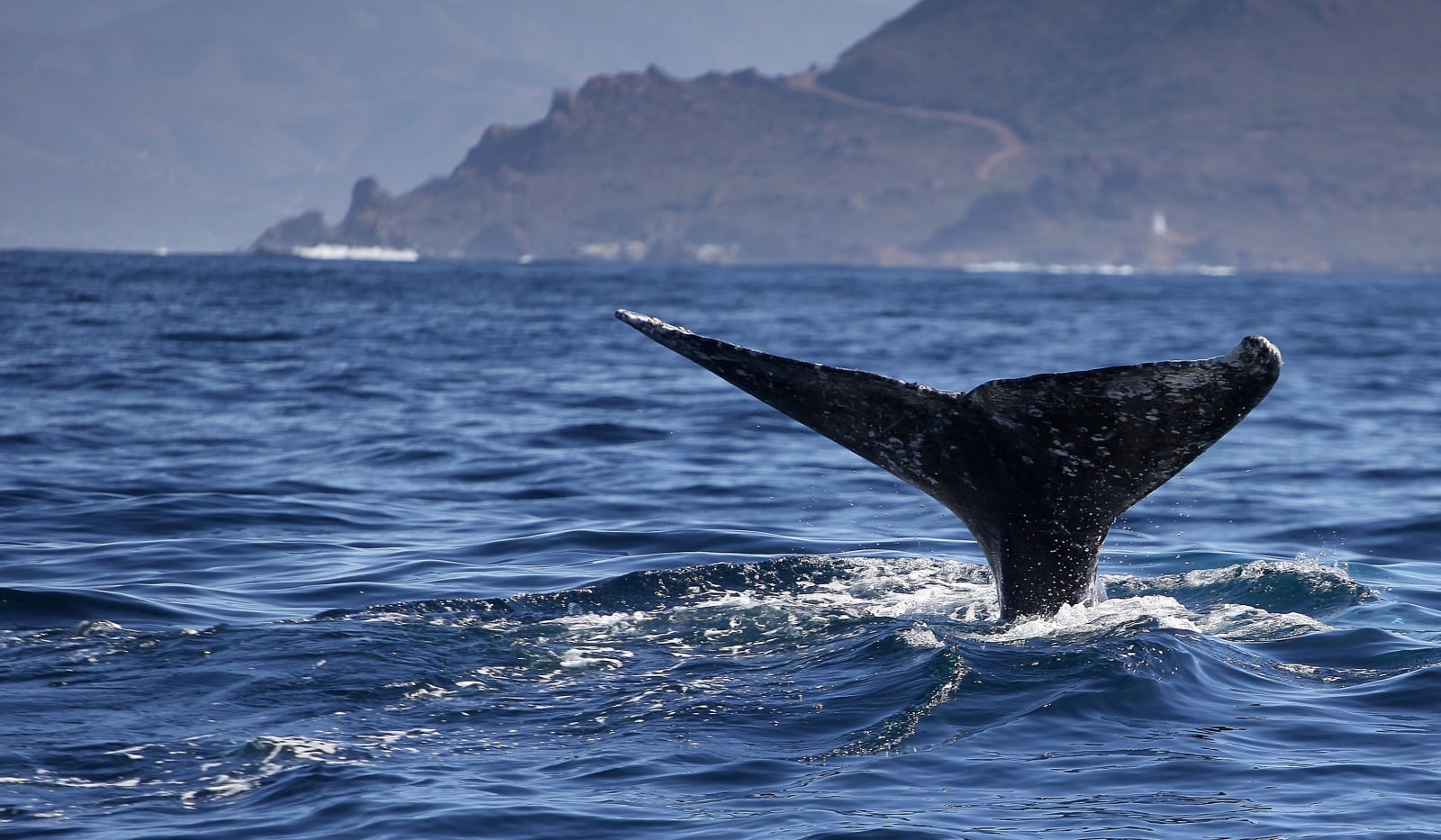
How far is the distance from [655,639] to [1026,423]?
6.96ft

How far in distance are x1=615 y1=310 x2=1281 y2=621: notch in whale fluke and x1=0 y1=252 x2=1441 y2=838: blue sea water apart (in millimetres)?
732

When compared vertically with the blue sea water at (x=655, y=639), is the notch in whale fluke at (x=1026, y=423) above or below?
above

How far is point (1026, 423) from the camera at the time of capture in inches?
213

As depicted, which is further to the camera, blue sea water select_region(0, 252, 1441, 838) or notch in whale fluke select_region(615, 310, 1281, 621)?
notch in whale fluke select_region(615, 310, 1281, 621)

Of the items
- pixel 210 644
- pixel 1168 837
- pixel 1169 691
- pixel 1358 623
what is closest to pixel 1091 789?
pixel 1168 837

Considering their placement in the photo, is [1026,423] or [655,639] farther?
[655,639]

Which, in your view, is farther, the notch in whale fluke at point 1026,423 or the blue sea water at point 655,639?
the notch in whale fluke at point 1026,423

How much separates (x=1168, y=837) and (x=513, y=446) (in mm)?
10487

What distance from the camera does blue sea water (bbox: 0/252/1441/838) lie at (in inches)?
188

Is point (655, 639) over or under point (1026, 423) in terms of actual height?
under

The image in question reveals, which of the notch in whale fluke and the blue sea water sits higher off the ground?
the notch in whale fluke

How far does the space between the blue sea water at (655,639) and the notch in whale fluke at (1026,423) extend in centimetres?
73

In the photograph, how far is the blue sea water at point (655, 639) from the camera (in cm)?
477

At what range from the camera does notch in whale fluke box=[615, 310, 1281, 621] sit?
513cm
